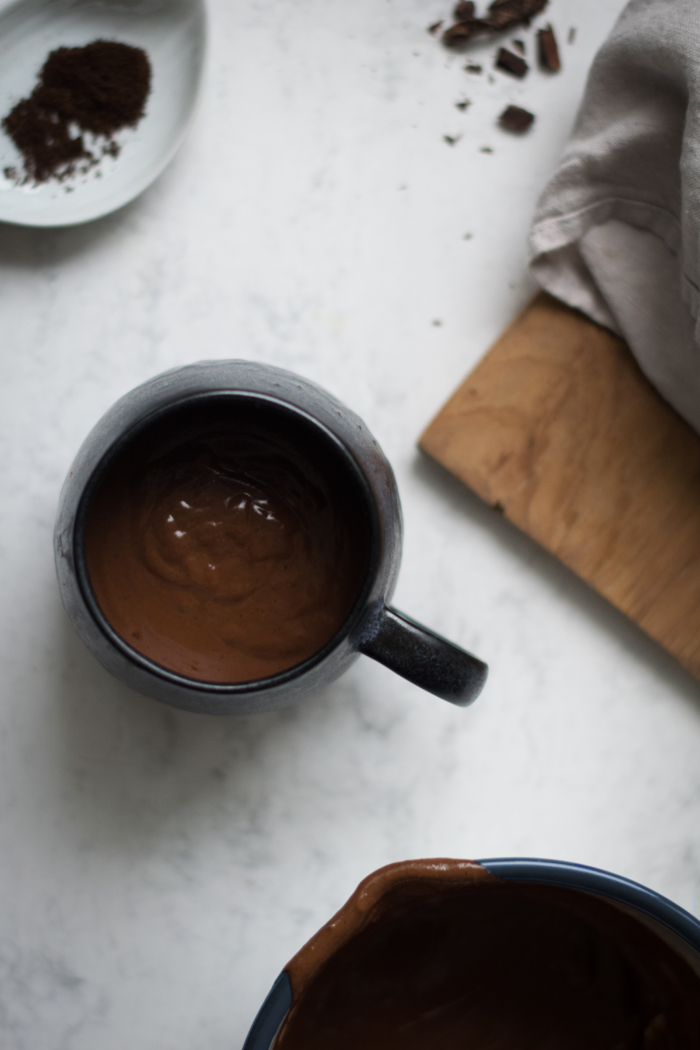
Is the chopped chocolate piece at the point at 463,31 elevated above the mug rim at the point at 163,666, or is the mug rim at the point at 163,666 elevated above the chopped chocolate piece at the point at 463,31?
the chopped chocolate piece at the point at 463,31

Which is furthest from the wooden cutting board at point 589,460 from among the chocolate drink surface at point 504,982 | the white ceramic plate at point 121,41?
the white ceramic plate at point 121,41

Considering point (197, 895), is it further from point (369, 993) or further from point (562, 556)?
point (562, 556)

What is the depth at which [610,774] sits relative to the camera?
2.51ft

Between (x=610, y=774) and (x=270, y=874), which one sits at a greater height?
(x=610, y=774)

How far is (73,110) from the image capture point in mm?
753

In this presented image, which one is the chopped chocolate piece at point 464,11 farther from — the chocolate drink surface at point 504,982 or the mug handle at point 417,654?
the chocolate drink surface at point 504,982

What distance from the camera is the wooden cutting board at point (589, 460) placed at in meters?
0.73

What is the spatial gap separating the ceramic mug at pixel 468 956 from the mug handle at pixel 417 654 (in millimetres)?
132

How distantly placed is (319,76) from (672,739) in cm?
77

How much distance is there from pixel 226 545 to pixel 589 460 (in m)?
0.36

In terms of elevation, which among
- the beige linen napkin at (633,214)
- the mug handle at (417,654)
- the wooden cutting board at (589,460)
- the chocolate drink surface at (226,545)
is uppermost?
the beige linen napkin at (633,214)

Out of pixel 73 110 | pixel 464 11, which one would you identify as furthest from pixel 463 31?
pixel 73 110

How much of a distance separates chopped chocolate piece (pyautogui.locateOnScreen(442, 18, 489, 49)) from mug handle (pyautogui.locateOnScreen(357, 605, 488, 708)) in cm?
61

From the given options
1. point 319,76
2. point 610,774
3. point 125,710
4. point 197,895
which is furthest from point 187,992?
point 319,76
